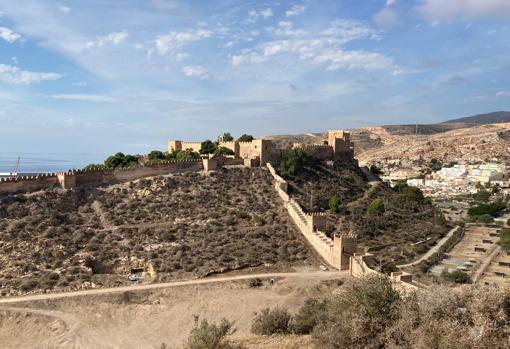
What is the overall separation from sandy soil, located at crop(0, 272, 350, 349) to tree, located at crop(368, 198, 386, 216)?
43.5 feet

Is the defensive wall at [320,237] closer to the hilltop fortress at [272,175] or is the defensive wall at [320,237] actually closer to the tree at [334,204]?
the hilltop fortress at [272,175]

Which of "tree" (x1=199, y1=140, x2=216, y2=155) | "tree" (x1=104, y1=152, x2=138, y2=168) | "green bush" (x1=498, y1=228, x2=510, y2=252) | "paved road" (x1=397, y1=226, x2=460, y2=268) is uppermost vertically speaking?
"tree" (x1=199, y1=140, x2=216, y2=155)

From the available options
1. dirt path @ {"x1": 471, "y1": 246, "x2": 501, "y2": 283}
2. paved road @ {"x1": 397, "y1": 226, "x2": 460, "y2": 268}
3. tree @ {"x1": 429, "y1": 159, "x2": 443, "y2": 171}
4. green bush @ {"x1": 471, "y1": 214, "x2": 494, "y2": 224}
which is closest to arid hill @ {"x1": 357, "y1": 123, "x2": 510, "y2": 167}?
tree @ {"x1": 429, "y1": 159, "x2": 443, "y2": 171}

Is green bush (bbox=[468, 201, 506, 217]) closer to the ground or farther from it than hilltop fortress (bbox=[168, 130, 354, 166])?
closer to the ground

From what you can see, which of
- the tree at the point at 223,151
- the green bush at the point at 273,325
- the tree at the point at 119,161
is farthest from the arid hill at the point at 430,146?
the green bush at the point at 273,325

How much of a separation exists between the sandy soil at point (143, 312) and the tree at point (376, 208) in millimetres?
13274

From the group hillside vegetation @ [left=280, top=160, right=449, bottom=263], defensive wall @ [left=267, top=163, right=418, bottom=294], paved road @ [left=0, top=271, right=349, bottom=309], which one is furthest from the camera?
hillside vegetation @ [left=280, top=160, right=449, bottom=263]

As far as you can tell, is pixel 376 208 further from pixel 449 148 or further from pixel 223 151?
pixel 449 148

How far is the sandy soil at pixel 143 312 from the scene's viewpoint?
19.6 metres

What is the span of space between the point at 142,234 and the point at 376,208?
19.2 meters

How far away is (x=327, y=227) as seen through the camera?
33.3 metres

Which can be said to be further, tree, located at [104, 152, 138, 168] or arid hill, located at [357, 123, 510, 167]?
arid hill, located at [357, 123, 510, 167]

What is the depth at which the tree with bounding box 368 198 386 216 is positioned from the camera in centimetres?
3772

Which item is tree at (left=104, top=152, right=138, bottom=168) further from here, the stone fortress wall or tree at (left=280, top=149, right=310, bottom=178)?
tree at (left=280, top=149, right=310, bottom=178)
